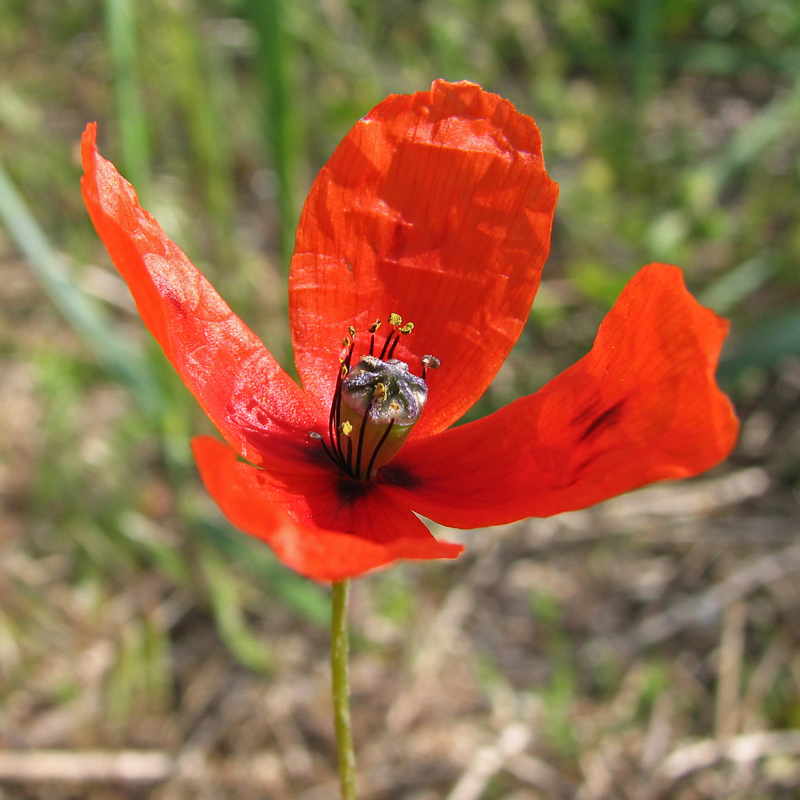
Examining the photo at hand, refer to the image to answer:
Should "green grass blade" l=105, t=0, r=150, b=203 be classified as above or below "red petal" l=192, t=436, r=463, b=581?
above

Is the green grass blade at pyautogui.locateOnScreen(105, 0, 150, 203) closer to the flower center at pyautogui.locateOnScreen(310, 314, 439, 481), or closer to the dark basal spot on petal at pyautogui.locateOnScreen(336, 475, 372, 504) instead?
the flower center at pyautogui.locateOnScreen(310, 314, 439, 481)

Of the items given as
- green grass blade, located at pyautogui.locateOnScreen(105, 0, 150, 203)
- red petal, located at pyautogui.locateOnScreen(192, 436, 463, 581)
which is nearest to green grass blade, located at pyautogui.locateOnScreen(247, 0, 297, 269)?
green grass blade, located at pyautogui.locateOnScreen(105, 0, 150, 203)

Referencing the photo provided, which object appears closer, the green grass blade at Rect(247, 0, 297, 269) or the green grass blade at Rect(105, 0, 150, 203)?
the green grass blade at Rect(247, 0, 297, 269)

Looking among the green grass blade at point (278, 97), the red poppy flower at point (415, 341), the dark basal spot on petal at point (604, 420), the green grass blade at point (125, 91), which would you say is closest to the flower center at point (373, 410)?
the red poppy flower at point (415, 341)

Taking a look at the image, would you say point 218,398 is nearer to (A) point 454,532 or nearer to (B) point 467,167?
(B) point 467,167

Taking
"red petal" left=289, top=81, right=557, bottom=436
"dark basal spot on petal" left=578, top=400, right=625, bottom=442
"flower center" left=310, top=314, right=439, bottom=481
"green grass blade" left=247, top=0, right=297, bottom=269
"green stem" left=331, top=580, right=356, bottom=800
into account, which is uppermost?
"green grass blade" left=247, top=0, right=297, bottom=269

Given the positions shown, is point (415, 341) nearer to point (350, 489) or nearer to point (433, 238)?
point (433, 238)
